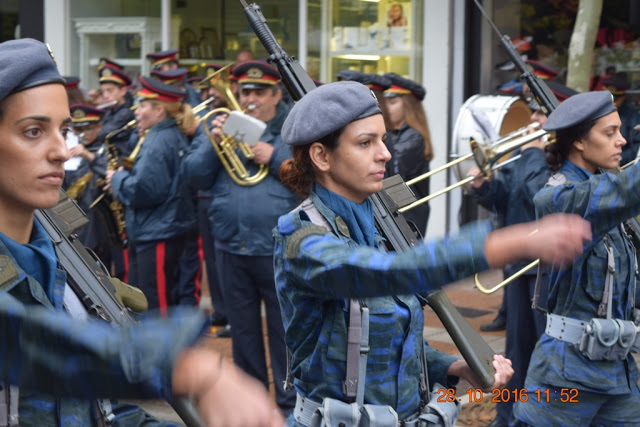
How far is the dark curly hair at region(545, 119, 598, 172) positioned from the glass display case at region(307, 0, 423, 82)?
22.3ft

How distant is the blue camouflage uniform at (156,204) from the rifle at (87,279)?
4302 millimetres

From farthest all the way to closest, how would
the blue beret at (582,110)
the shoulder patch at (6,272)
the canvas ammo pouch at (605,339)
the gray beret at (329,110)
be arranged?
the blue beret at (582,110) < the canvas ammo pouch at (605,339) < the gray beret at (329,110) < the shoulder patch at (6,272)

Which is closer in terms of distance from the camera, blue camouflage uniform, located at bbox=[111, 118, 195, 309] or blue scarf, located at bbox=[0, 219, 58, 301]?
blue scarf, located at bbox=[0, 219, 58, 301]

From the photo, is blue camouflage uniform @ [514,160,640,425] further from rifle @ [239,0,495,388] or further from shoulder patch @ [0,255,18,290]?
shoulder patch @ [0,255,18,290]

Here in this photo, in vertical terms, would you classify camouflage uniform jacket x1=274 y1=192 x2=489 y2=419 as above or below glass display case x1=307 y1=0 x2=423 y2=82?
below

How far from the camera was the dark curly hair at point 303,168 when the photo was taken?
122 inches

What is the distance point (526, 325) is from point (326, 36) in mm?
6591

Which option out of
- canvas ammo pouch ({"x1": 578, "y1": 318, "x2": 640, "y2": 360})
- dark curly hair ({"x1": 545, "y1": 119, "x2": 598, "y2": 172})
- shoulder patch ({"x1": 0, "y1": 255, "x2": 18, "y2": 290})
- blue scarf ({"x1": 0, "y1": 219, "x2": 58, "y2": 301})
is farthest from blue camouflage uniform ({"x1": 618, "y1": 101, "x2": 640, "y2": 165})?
shoulder patch ({"x1": 0, "y1": 255, "x2": 18, "y2": 290})

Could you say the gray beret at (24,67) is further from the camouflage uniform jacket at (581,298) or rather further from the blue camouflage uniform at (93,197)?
the blue camouflage uniform at (93,197)

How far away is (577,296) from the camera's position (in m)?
4.18

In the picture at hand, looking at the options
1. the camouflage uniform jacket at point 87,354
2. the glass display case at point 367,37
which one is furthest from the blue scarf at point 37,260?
the glass display case at point 367,37

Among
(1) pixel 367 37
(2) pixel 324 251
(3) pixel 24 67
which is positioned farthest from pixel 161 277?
(3) pixel 24 67

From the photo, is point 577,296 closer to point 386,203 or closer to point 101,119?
point 386,203

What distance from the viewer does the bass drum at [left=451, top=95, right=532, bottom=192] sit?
704 cm
